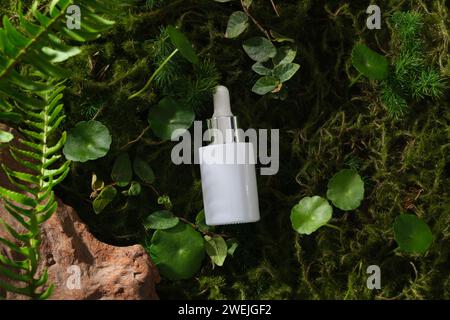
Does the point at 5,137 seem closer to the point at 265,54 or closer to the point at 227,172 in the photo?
the point at 227,172

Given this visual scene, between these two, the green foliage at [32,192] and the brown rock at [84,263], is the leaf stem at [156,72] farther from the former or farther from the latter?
the brown rock at [84,263]

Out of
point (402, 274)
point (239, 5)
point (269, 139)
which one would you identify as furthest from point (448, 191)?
point (239, 5)

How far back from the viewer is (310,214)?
4.27ft

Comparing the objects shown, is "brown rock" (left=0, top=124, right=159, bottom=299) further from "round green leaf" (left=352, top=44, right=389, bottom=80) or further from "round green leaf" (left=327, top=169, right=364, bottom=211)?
"round green leaf" (left=352, top=44, right=389, bottom=80)

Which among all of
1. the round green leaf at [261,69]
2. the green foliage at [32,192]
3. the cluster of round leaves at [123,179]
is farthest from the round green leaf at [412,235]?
the green foliage at [32,192]

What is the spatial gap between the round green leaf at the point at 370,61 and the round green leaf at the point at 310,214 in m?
0.26

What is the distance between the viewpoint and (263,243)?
134 centimetres

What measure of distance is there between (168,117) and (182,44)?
0.14 m

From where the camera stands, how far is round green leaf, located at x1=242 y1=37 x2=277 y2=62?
1313 mm

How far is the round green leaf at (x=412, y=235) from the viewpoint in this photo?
1271 millimetres

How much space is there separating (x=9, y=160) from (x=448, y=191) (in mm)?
830

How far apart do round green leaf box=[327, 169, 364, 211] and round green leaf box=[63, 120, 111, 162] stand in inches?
16.9

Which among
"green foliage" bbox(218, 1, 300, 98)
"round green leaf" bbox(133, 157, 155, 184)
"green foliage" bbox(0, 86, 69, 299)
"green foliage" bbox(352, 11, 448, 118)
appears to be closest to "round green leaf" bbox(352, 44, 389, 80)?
"green foliage" bbox(352, 11, 448, 118)
